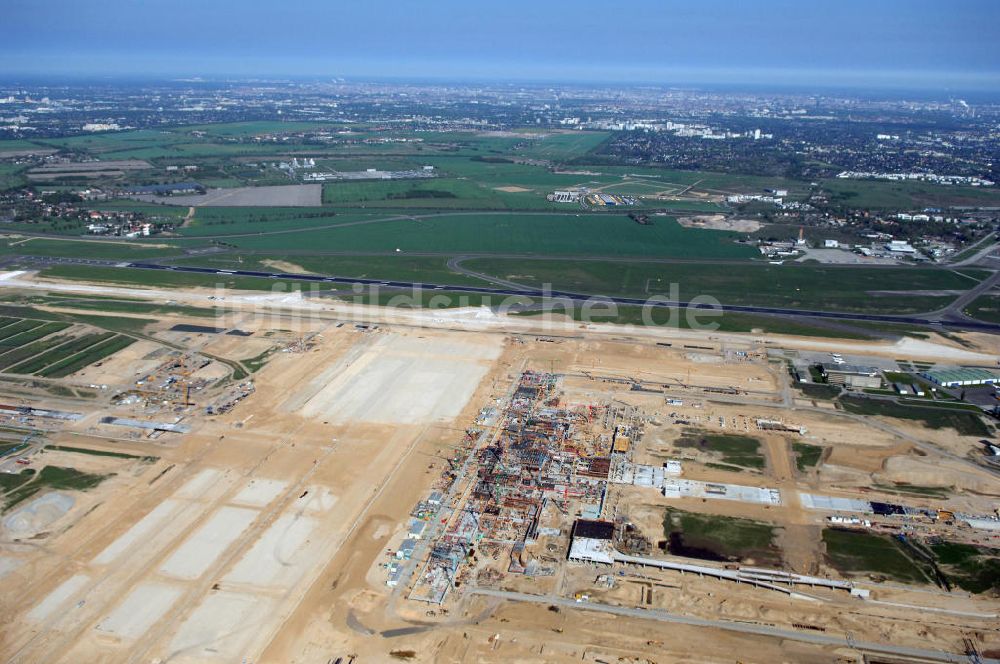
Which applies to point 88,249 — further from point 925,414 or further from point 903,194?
point 903,194

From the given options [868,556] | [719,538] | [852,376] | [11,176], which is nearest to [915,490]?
[868,556]

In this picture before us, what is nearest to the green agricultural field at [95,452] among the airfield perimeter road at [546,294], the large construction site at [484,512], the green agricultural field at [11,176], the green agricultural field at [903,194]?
the large construction site at [484,512]

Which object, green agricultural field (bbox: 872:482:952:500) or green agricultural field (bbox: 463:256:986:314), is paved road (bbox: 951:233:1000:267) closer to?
green agricultural field (bbox: 463:256:986:314)

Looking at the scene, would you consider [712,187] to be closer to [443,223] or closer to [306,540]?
[443,223]

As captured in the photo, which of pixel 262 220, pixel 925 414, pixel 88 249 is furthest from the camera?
pixel 262 220

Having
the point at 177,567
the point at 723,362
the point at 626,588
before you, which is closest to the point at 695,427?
the point at 723,362

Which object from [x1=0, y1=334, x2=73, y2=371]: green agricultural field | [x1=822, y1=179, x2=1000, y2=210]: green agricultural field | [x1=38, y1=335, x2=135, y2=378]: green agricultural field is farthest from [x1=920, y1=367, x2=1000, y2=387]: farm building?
[x1=822, y1=179, x2=1000, y2=210]: green agricultural field

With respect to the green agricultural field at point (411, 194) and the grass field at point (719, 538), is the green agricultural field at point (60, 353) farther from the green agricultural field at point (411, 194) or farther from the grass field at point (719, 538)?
the green agricultural field at point (411, 194)
